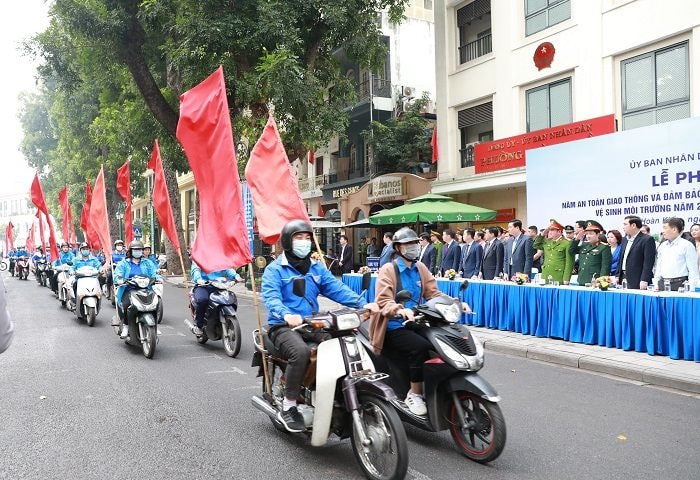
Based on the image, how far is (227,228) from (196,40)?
35.7 ft

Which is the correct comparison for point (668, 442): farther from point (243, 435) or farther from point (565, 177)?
point (565, 177)

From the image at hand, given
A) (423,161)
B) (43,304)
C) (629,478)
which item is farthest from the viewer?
(423,161)

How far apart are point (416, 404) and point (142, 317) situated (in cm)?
536

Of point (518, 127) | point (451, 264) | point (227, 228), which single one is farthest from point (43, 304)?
point (518, 127)


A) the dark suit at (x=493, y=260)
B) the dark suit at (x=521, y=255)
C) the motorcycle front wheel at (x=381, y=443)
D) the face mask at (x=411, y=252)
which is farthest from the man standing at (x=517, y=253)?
the motorcycle front wheel at (x=381, y=443)

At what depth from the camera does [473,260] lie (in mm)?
12852

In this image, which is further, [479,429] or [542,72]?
[542,72]

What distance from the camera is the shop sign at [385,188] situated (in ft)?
78.5

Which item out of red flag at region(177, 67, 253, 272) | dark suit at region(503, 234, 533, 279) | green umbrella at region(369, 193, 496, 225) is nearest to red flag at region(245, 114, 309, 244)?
red flag at region(177, 67, 253, 272)

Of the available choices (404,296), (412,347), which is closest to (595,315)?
(412,347)

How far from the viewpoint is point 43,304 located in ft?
54.4

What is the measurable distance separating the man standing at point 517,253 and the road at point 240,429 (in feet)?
12.0

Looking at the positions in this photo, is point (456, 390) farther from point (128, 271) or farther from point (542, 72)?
point (542, 72)

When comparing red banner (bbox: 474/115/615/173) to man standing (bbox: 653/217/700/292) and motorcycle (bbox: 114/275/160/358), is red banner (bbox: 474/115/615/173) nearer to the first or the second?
man standing (bbox: 653/217/700/292)
